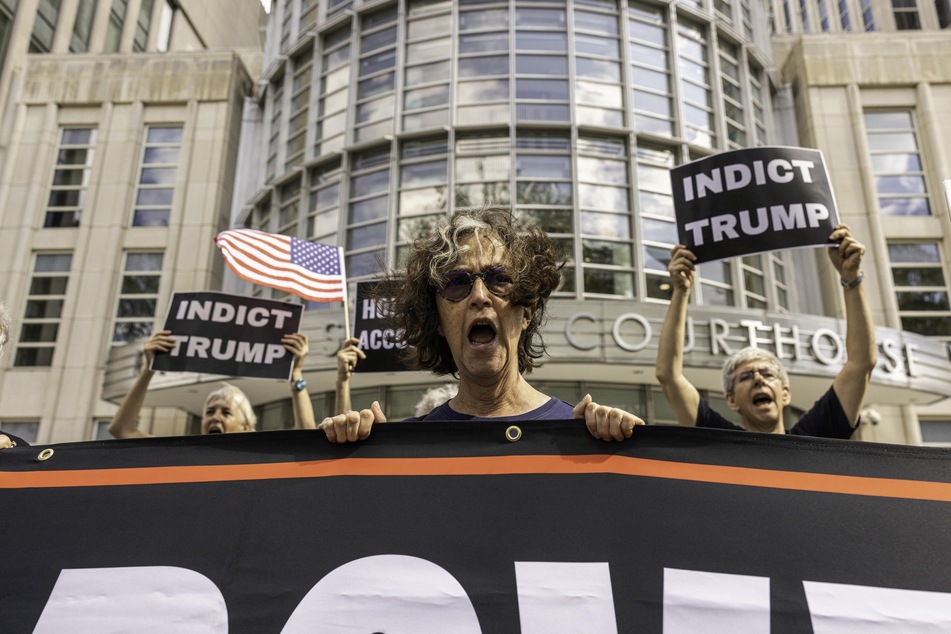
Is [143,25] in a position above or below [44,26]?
above

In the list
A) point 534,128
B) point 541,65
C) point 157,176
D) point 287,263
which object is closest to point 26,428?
point 157,176

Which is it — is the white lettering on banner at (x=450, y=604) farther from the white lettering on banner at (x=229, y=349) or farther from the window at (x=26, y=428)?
the window at (x=26, y=428)

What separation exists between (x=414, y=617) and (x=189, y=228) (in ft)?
63.6

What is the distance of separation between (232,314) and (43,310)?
16.4 m

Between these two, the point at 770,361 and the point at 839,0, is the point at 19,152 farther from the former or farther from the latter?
the point at 839,0

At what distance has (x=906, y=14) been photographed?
45.5 metres

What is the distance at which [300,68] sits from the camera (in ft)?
64.8

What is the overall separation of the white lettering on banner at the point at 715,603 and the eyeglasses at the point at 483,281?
3.22 feet

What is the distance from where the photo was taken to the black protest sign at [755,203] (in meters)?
4.09

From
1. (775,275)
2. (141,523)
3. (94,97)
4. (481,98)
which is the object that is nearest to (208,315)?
(141,523)

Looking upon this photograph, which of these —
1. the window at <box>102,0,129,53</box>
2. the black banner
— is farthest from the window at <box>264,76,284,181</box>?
the black banner

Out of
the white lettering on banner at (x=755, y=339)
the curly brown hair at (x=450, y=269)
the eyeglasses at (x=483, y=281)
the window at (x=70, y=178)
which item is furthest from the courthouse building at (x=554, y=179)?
the eyeglasses at (x=483, y=281)

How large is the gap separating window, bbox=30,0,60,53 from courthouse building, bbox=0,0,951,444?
122 inches

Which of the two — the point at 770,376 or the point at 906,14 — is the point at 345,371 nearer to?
the point at 770,376
